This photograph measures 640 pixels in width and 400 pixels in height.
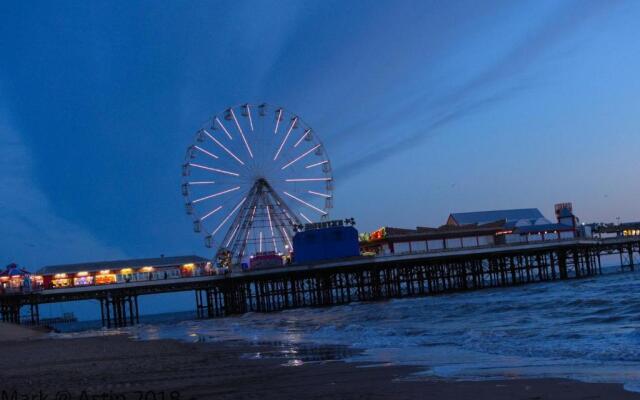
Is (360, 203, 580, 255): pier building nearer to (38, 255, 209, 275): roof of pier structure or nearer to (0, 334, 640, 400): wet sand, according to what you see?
(38, 255, 209, 275): roof of pier structure

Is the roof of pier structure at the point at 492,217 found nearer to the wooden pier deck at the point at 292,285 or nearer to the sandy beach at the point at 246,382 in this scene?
the wooden pier deck at the point at 292,285

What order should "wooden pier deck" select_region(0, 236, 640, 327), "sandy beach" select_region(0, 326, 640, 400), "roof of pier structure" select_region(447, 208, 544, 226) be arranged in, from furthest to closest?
"roof of pier structure" select_region(447, 208, 544, 226), "wooden pier deck" select_region(0, 236, 640, 327), "sandy beach" select_region(0, 326, 640, 400)

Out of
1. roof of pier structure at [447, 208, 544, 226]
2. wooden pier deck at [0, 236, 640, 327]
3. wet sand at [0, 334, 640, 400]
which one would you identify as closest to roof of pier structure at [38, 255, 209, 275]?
wooden pier deck at [0, 236, 640, 327]

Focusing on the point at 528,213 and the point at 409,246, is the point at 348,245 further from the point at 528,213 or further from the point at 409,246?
the point at 528,213

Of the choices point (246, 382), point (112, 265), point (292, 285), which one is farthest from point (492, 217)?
point (246, 382)

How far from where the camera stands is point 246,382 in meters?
8.96

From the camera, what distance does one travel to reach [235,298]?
1946 inches

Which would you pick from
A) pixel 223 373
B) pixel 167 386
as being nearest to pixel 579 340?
pixel 223 373

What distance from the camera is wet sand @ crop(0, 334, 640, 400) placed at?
→ 7109mm

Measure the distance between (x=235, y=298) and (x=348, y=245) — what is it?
27.7ft

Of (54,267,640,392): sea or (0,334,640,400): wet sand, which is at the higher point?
(0,334,640,400): wet sand

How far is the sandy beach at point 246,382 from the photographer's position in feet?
23.3

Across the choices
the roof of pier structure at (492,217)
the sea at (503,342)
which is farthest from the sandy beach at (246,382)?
the roof of pier structure at (492,217)

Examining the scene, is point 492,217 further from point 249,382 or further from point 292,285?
point 249,382
